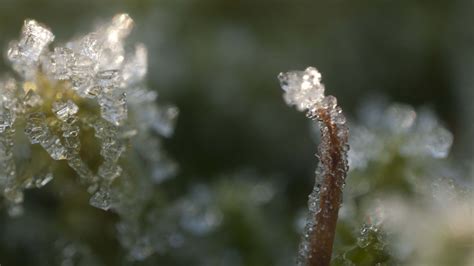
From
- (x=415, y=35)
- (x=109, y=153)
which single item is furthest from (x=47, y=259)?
(x=415, y=35)

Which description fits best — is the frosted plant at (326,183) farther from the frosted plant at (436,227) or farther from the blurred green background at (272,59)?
the blurred green background at (272,59)

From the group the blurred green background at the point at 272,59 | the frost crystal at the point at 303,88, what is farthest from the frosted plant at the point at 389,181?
the blurred green background at the point at 272,59

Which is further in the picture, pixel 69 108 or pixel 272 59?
pixel 272 59

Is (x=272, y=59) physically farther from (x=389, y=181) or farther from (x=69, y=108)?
(x=69, y=108)

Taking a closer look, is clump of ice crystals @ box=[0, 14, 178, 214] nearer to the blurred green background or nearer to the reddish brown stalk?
the reddish brown stalk

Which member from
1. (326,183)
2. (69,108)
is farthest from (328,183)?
(69,108)

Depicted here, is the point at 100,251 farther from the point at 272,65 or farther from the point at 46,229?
the point at 272,65
